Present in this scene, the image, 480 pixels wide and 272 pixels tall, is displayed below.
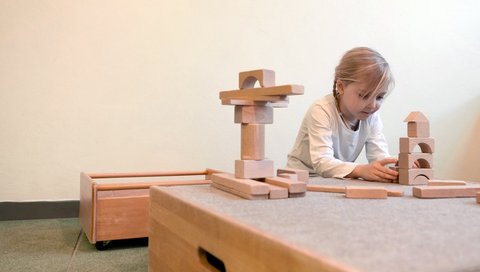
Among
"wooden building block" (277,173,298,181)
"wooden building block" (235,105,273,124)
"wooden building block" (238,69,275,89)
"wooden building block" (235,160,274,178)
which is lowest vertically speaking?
"wooden building block" (277,173,298,181)

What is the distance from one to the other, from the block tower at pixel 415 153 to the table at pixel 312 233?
187mm

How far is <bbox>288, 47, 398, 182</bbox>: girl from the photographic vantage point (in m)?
0.99

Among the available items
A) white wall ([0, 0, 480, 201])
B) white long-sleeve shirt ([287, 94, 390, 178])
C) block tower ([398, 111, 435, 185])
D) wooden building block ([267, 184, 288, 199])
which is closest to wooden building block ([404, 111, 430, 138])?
block tower ([398, 111, 435, 185])

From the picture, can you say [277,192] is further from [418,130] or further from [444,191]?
[418,130]

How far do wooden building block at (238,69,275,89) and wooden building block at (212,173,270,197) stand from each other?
0.15 m

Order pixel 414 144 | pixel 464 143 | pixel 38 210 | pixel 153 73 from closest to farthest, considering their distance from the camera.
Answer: pixel 414 144, pixel 38 210, pixel 153 73, pixel 464 143

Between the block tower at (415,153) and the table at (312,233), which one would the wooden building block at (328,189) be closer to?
the table at (312,233)

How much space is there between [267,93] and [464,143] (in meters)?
1.73

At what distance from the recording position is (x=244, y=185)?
2.01ft

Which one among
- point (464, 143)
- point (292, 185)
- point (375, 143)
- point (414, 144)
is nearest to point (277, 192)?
point (292, 185)

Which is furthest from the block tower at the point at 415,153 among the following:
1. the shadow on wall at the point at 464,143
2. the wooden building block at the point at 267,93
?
the shadow on wall at the point at 464,143

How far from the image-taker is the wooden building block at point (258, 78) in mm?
658

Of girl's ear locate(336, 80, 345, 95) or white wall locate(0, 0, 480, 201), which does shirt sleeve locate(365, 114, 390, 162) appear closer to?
girl's ear locate(336, 80, 345, 95)

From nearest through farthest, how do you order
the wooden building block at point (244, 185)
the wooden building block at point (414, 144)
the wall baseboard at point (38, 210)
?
the wooden building block at point (244, 185) → the wooden building block at point (414, 144) → the wall baseboard at point (38, 210)
